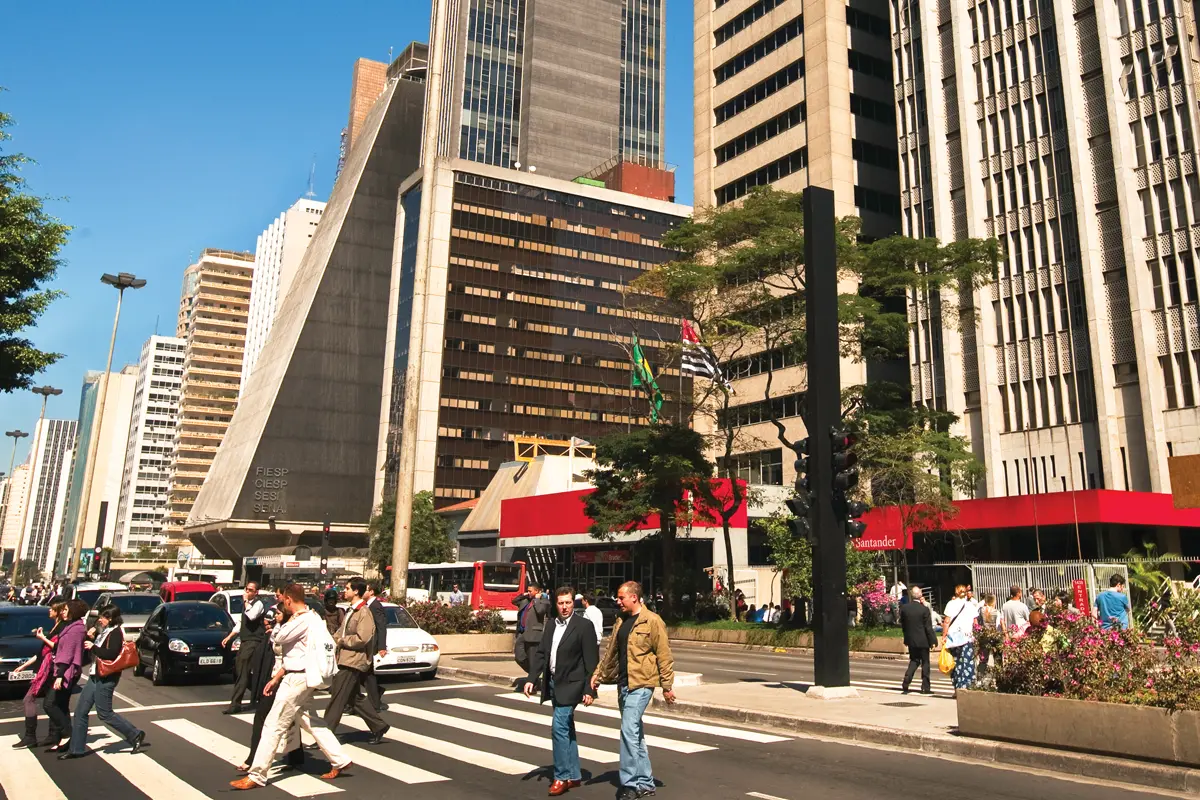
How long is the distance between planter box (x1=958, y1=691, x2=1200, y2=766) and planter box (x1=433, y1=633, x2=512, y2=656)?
46.7ft

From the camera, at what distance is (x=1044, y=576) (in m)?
25.9

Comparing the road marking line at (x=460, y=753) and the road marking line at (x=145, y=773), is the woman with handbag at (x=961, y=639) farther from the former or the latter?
the road marking line at (x=145, y=773)

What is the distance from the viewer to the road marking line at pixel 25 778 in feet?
26.8

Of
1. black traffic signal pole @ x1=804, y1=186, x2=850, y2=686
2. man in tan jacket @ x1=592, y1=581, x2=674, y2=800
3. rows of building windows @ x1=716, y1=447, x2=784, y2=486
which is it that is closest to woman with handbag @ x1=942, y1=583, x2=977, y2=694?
black traffic signal pole @ x1=804, y1=186, x2=850, y2=686

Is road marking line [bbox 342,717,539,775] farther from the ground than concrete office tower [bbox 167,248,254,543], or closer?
closer

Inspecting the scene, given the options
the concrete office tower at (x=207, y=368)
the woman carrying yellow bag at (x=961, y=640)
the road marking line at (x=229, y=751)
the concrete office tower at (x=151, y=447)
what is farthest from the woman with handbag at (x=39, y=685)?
the concrete office tower at (x=151, y=447)

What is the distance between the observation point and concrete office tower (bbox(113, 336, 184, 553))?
539 ft

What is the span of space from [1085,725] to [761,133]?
60641 mm

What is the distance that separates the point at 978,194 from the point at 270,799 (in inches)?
1959

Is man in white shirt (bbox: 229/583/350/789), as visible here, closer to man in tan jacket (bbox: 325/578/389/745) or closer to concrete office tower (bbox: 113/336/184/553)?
man in tan jacket (bbox: 325/578/389/745)

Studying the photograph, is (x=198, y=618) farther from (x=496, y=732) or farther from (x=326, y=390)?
(x=326, y=390)

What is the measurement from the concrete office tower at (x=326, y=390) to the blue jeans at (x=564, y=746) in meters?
108

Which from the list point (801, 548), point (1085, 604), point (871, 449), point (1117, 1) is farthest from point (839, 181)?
point (1085, 604)

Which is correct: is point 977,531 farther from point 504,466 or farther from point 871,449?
point 504,466
